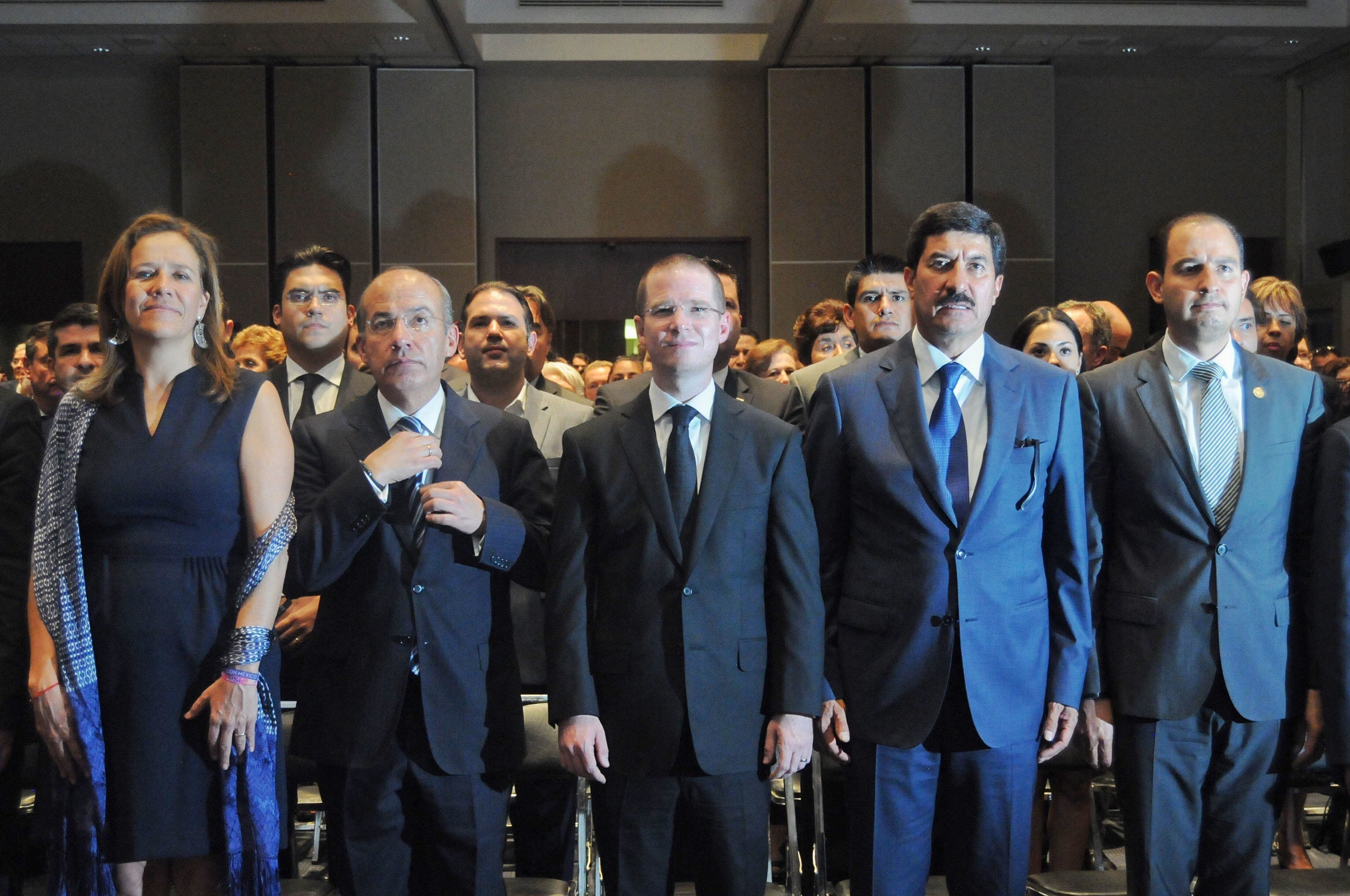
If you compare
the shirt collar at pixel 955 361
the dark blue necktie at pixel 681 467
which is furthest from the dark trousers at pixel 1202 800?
the dark blue necktie at pixel 681 467

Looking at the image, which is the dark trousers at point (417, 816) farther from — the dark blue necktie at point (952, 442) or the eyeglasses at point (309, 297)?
the eyeglasses at point (309, 297)

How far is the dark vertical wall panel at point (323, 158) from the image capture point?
833 cm

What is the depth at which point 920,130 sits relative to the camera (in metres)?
8.48

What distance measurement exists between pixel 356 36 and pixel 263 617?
6.65m

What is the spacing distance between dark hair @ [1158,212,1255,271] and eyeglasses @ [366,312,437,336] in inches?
60.8

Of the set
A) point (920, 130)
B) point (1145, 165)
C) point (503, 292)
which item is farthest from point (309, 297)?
point (1145, 165)

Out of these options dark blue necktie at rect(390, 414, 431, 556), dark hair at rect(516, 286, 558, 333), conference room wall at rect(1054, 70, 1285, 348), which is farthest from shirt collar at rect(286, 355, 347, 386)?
conference room wall at rect(1054, 70, 1285, 348)

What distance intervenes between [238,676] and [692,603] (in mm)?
835

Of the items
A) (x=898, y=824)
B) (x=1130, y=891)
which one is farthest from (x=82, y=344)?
(x=1130, y=891)

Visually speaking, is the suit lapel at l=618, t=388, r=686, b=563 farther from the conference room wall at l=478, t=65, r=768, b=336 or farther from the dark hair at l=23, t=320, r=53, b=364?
the conference room wall at l=478, t=65, r=768, b=336

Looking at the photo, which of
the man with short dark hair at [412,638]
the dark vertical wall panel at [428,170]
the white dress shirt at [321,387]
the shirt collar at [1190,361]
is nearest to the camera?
the man with short dark hair at [412,638]

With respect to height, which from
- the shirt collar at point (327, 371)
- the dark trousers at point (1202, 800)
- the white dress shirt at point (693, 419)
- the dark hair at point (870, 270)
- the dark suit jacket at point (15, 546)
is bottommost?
the dark trousers at point (1202, 800)

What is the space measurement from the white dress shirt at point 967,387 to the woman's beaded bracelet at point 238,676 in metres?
1.36

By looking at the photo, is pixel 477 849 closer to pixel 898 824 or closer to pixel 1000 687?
pixel 898 824
